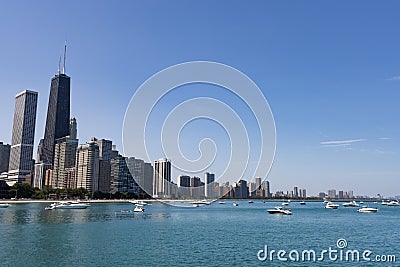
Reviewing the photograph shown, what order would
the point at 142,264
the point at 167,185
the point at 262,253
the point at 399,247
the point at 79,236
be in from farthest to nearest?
the point at 167,185
the point at 79,236
the point at 399,247
the point at 262,253
the point at 142,264

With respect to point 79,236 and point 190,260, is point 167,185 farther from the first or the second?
point 190,260

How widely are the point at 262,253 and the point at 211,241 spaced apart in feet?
30.0

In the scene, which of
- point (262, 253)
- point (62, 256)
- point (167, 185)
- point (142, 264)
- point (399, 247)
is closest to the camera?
point (142, 264)

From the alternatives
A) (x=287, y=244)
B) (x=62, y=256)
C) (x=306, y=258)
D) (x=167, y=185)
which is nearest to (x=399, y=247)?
(x=287, y=244)

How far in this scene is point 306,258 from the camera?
117 feet

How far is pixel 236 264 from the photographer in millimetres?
32625

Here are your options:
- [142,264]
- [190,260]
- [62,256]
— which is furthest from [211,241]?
[62,256]

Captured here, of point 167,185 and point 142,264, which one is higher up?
point 167,185

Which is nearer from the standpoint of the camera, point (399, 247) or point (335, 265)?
point (335, 265)

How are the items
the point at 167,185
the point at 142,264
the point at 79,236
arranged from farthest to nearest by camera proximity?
the point at 167,185 < the point at 79,236 < the point at 142,264

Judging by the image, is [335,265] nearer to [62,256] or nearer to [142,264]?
[142,264]

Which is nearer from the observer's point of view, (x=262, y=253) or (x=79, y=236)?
(x=262, y=253)

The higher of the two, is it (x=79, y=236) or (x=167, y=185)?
(x=167, y=185)

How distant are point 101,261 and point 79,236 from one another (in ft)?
59.3
